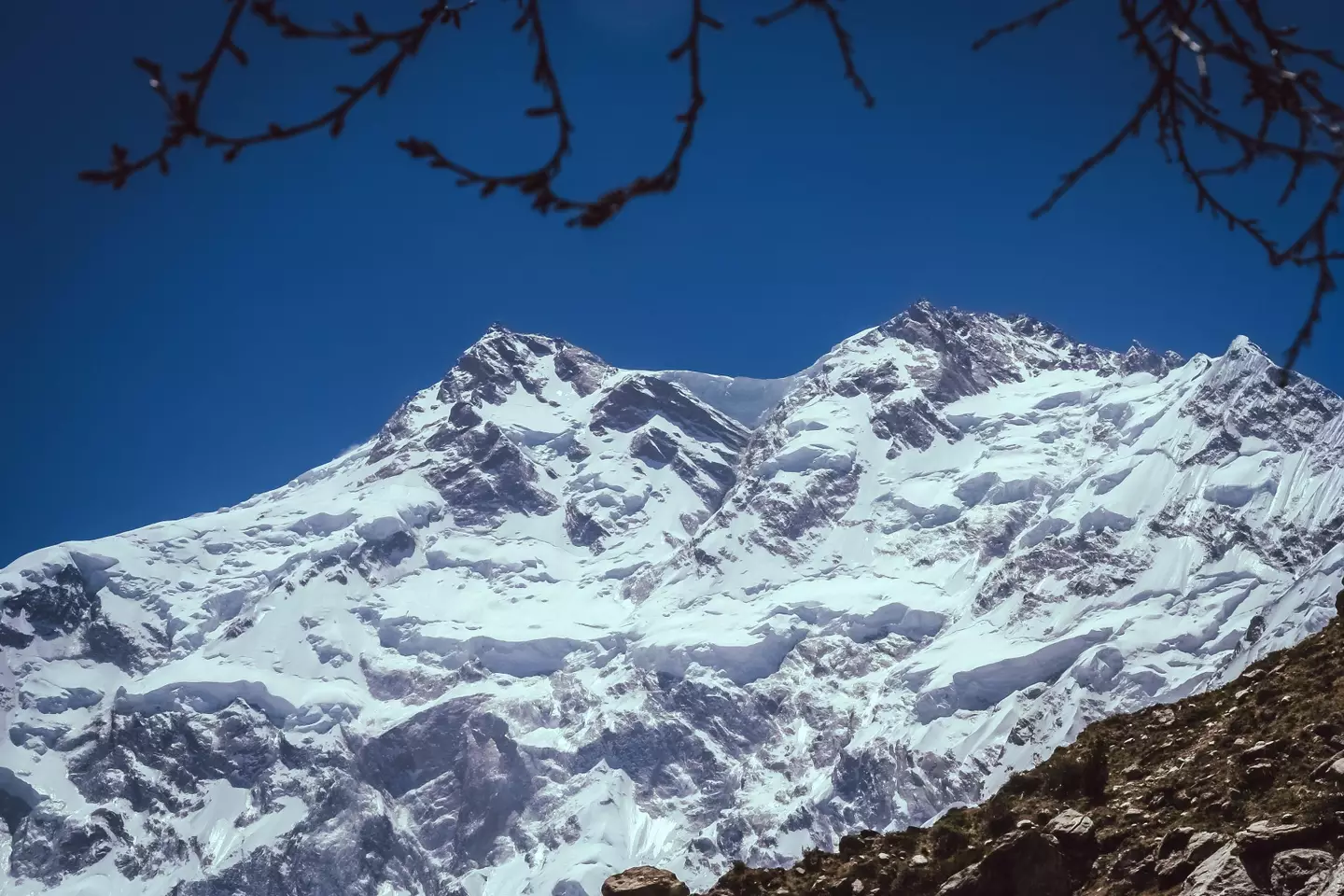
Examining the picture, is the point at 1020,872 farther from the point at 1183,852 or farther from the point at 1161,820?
the point at 1183,852

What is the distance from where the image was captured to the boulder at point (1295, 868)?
8297 mm

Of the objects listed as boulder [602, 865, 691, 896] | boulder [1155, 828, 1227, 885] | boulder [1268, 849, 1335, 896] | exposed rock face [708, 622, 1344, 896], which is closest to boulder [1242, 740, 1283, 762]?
exposed rock face [708, 622, 1344, 896]

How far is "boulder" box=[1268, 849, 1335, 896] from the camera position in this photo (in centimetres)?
830

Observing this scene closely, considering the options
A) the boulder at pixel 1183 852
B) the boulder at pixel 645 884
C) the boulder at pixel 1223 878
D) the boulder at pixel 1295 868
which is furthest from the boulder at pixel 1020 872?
the boulder at pixel 645 884

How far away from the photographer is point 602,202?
283 centimetres

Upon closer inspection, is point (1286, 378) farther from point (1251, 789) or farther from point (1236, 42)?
point (1251, 789)

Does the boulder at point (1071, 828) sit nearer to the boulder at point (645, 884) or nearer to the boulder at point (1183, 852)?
the boulder at point (1183, 852)

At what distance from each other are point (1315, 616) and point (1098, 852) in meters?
181

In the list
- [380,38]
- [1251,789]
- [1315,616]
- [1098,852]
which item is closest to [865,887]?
[1098,852]

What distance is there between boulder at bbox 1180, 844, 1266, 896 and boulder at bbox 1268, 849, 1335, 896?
131 millimetres

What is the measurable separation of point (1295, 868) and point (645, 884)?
257 inches

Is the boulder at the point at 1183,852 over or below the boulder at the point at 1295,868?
over

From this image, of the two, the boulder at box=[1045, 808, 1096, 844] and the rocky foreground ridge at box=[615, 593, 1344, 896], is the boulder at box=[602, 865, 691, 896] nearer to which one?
the rocky foreground ridge at box=[615, 593, 1344, 896]

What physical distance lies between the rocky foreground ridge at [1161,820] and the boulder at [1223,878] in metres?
0.01
